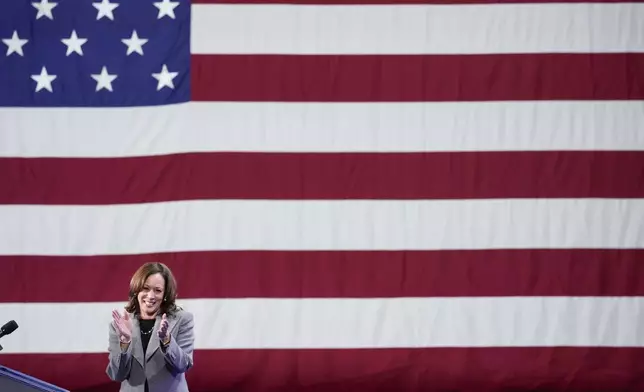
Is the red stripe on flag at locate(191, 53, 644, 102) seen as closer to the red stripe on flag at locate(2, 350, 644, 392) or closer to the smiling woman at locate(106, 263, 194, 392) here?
the red stripe on flag at locate(2, 350, 644, 392)

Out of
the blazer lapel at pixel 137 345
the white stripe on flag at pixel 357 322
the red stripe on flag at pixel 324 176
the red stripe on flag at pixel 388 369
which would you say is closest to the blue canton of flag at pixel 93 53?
the red stripe on flag at pixel 324 176

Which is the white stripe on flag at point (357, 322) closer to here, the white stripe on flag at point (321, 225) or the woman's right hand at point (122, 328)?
the white stripe on flag at point (321, 225)

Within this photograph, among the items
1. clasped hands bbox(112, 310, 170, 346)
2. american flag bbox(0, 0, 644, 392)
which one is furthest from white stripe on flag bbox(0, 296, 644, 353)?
clasped hands bbox(112, 310, 170, 346)

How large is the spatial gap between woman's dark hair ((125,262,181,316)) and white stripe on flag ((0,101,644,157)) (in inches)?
53.5

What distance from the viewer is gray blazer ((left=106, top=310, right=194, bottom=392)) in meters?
3.35

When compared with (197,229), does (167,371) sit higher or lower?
lower

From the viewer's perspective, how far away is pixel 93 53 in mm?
4777

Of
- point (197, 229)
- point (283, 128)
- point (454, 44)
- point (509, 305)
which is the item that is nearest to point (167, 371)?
point (197, 229)

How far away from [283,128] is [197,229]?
0.68 meters

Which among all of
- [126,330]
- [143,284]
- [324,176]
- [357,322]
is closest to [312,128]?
[324,176]

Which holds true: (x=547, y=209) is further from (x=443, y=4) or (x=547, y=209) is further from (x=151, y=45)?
(x=151, y=45)

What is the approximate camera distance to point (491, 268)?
4.73 meters

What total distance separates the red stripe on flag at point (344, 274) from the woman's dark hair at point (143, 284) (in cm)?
119

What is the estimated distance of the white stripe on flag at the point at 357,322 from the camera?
15.4 ft
